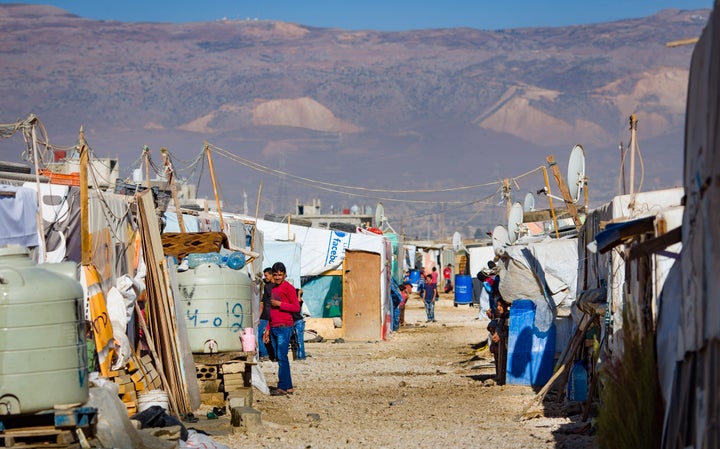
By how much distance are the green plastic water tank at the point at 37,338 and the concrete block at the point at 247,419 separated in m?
3.01

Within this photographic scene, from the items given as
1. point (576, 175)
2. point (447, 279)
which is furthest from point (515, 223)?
point (447, 279)

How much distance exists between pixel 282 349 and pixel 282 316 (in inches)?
17.1

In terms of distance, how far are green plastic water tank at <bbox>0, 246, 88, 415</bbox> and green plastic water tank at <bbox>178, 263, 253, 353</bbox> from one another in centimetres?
546

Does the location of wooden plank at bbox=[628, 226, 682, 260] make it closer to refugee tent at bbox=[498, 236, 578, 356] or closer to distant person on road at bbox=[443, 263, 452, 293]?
refugee tent at bbox=[498, 236, 578, 356]

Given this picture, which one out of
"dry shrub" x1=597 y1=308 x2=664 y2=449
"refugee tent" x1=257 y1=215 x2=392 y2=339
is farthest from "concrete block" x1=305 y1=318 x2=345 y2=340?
"dry shrub" x1=597 y1=308 x2=664 y2=449

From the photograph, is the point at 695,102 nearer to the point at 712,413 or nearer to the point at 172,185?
the point at 712,413

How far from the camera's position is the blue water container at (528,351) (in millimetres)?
15883

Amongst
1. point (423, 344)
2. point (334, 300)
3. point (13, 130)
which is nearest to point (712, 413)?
point (13, 130)

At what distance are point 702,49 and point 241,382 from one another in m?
8.62

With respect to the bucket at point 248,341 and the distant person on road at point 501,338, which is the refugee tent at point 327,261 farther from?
the bucket at point 248,341

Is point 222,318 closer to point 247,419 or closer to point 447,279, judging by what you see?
point 247,419

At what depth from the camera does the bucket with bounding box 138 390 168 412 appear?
11.3 metres

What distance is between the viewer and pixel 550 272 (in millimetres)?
17250

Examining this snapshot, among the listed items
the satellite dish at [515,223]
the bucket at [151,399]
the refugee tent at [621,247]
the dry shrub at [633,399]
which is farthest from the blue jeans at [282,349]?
the satellite dish at [515,223]
